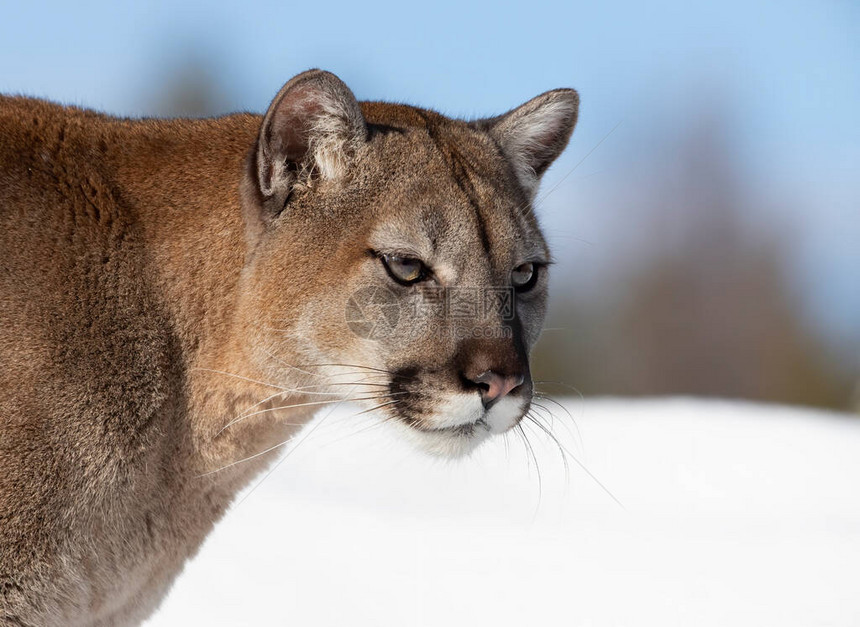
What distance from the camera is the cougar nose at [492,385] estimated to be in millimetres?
3740

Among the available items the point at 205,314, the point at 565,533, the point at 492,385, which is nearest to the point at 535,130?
the point at 492,385

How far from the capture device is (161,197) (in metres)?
4.12

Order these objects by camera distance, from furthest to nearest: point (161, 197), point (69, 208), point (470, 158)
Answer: point (470, 158) < point (161, 197) < point (69, 208)

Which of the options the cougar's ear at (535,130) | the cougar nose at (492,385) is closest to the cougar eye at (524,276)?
the cougar nose at (492,385)

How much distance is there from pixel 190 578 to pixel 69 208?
3.10m

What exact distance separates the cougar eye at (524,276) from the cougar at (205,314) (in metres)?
0.01

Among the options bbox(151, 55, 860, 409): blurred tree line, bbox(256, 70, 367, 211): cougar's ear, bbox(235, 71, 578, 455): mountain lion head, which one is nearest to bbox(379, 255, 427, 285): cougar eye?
bbox(235, 71, 578, 455): mountain lion head

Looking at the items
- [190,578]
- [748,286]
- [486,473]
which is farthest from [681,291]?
[190,578]

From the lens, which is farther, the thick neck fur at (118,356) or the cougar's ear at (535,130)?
the cougar's ear at (535,130)

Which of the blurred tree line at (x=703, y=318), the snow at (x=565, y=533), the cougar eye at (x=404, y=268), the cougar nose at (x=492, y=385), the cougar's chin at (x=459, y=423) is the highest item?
the cougar eye at (x=404, y=268)

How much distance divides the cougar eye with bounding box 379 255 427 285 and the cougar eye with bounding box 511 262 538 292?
0.46m

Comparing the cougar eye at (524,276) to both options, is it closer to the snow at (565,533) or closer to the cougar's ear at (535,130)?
the cougar's ear at (535,130)

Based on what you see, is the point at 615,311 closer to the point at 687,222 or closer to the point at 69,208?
the point at 687,222

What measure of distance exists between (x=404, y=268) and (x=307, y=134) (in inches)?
27.5
